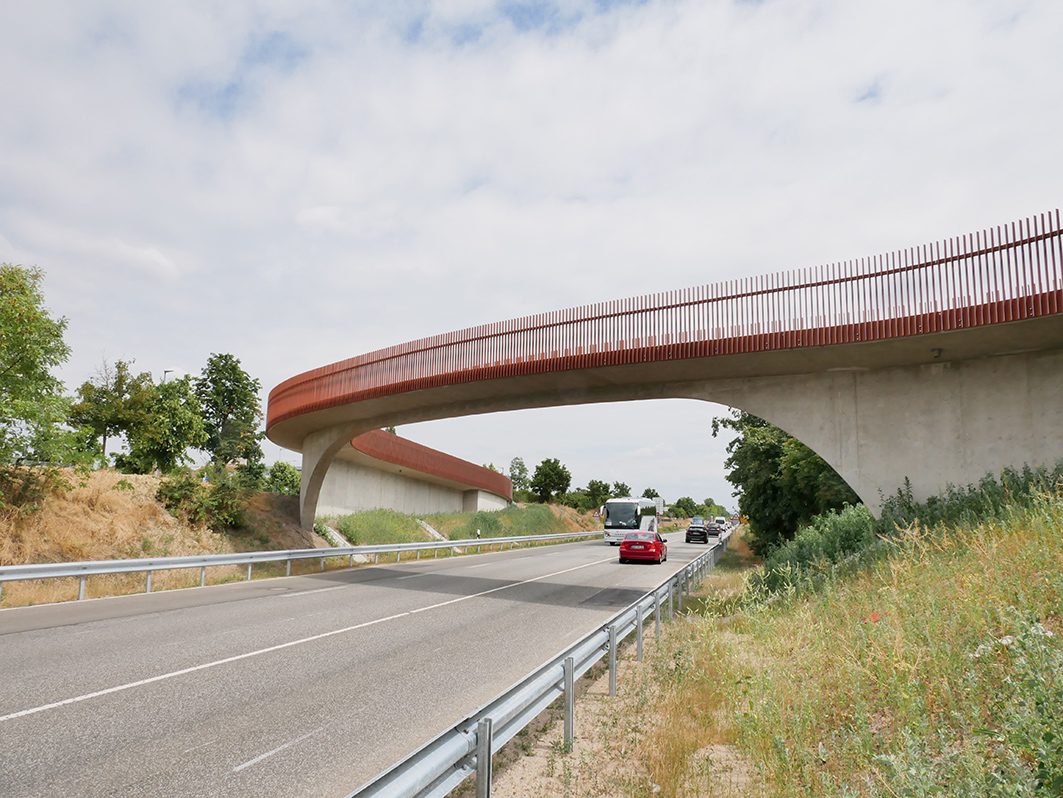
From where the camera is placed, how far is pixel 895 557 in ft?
33.0

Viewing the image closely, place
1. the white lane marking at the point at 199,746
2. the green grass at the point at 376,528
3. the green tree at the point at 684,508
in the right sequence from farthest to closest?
the green tree at the point at 684,508 < the green grass at the point at 376,528 < the white lane marking at the point at 199,746

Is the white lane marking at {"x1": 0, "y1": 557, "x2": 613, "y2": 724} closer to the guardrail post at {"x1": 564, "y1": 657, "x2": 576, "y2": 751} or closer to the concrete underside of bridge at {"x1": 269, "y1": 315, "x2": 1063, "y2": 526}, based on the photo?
the guardrail post at {"x1": 564, "y1": 657, "x2": 576, "y2": 751}

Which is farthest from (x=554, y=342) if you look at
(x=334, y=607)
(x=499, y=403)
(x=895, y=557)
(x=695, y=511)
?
(x=695, y=511)

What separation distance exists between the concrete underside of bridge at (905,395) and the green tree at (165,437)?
23.2 metres

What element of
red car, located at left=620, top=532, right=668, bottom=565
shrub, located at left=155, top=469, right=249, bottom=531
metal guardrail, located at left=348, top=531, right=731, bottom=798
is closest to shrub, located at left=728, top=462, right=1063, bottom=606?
metal guardrail, located at left=348, top=531, right=731, bottom=798

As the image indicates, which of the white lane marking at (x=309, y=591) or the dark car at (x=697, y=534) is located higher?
the white lane marking at (x=309, y=591)

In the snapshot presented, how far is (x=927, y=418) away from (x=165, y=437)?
32190mm

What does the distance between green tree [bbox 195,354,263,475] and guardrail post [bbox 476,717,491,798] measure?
59.7m

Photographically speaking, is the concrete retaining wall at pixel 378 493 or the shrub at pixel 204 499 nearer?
the shrub at pixel 204 499

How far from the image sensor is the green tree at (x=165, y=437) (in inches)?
1248

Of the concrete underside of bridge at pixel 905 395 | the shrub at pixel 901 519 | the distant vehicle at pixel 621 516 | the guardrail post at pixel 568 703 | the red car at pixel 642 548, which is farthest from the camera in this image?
the distant vehicle at pixel 621 516

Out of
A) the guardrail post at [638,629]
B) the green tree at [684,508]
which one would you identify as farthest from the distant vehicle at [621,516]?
the green tree at [684,508]

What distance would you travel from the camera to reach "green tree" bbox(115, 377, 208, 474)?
31.7 metres

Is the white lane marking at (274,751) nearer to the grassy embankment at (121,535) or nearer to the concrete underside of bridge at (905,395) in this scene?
the grassy embankment at (121,535)
